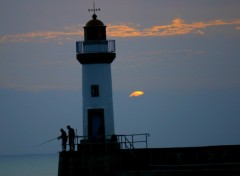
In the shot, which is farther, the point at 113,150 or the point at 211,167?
the point at 113,150

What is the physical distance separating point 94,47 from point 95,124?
4109 mm

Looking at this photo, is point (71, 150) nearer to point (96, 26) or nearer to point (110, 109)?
point (110, 109)

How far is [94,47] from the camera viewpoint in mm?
43625

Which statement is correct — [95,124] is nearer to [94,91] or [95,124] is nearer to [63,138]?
[94,91]

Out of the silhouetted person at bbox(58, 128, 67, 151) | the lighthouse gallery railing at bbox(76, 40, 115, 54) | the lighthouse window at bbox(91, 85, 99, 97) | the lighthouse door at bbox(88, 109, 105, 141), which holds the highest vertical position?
the lighthouse gallery railing at bbox(76, 40, 115, 54)

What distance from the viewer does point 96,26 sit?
43969 mm

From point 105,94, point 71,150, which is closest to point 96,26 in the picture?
point 105,94

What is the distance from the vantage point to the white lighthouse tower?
43.6m

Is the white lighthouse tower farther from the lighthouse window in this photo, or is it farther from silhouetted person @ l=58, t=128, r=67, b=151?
silhouetted person @ l=58, t=128, r=67, b=151

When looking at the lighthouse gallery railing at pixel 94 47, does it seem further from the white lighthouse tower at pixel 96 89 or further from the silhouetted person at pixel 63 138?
the silhouetted person at pixel 63 138

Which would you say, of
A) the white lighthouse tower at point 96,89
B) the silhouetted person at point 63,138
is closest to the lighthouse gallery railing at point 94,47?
the white lighthouse tower at point 96,89

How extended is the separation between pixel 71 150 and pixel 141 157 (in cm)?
358

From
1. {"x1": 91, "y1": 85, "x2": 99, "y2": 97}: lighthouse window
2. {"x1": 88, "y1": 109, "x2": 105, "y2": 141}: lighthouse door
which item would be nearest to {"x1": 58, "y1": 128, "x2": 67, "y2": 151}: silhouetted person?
{"x1": 88, "y1": 109, "x2": 105, "y2": 141}: lighthouse door

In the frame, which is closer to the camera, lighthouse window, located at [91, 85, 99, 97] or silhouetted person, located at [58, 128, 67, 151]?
silhouetted person, located at [58, 128, 67, 151]
